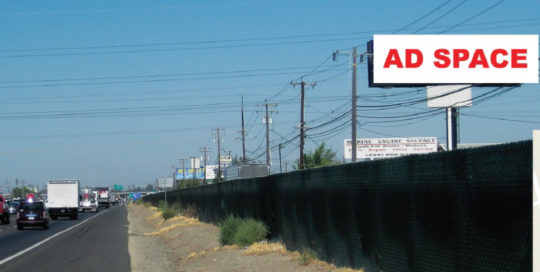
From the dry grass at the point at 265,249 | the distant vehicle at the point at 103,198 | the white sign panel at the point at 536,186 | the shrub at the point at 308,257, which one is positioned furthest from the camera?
the distant vehicle at the point at 103,198

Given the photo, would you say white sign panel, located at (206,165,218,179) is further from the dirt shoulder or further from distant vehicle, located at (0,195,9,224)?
the dirt shoulder

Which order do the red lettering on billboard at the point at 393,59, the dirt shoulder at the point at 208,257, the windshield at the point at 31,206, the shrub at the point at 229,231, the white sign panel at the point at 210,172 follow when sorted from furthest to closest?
the white sign panel at the point at 210,172, the windshield at the point at 31,206, the red lettering on billboard at the point at 393,59, the shrub at the point at 229,231, the dirt shoulder at the point at 208,257

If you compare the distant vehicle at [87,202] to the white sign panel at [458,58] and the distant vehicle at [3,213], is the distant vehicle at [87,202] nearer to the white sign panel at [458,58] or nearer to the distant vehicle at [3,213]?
the distant vehicle at [3,213]

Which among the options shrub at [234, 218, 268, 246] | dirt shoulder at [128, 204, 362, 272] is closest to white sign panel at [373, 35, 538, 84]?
dirt shoulder at [128, 204, 362, 272]

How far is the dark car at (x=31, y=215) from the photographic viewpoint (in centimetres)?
4784

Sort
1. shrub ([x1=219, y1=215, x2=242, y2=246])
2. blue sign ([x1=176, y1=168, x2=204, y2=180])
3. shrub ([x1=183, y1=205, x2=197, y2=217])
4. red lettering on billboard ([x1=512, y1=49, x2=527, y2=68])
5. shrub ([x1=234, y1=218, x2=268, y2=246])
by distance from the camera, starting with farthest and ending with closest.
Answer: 1. blue sign ([x1=176, y1=168, x2=204, y2=180])
2. shrub ([x1=183, y1=205, x2=197, y2=217])
3. red lettering on billboard ([x1=512, y1=49, x2=527, y2=68])
4. shrub ([x1=219, y1=215, x2=242, y2=246])
5. shrub ([x1=234, y1=218, x2=268, y2=246])

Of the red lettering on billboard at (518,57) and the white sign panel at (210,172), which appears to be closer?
the red lettering on billboard at (518,57)

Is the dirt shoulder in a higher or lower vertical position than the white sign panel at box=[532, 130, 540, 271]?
lower

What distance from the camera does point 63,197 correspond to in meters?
68.8

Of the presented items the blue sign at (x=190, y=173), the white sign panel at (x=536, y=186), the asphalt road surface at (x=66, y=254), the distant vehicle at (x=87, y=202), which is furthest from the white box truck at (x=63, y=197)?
the blue sign at (x=190, y=173)

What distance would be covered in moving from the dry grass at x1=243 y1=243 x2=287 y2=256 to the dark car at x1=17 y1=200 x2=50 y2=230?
2909 centimetres

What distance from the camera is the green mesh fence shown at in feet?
28.7

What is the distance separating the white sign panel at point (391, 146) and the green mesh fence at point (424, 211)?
5333 cm

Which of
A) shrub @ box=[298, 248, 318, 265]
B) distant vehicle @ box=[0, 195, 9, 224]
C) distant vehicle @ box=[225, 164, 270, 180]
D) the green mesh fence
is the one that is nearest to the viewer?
the green mesh fence
